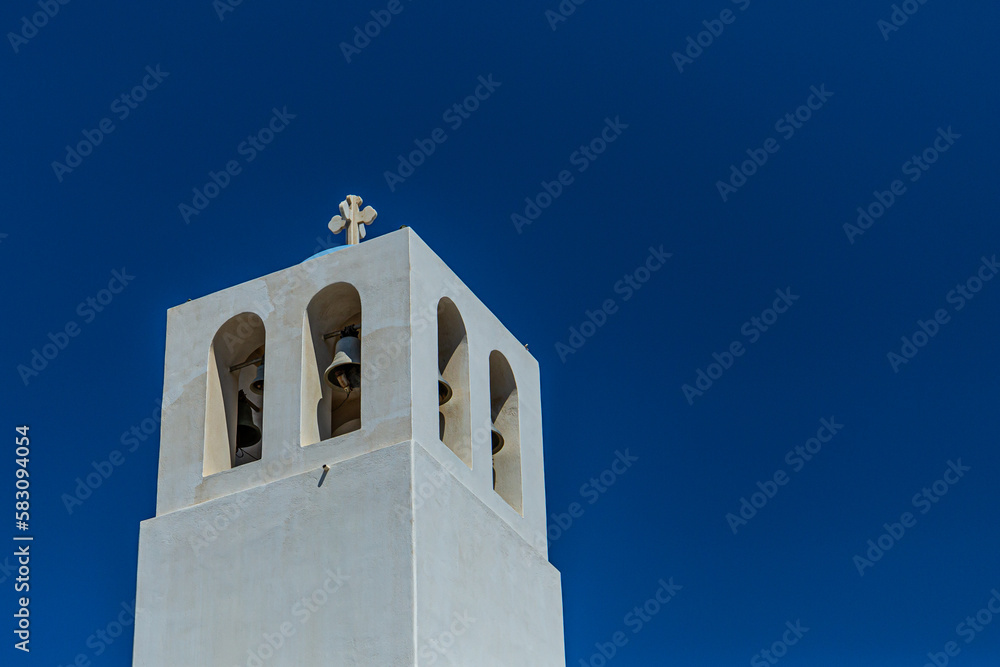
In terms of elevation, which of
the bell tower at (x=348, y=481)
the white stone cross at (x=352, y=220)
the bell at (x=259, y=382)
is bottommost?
the bell tower at (x=348, y=481)

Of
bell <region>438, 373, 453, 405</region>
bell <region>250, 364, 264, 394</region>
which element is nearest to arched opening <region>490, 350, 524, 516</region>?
bell <region>438, 373, 453, 405</region>

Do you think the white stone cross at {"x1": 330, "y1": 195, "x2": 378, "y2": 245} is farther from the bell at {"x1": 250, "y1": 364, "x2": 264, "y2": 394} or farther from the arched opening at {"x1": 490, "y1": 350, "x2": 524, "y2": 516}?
the arched opening at {"x1": 490, "y1": 350, "x2": 524, "y2": 516}

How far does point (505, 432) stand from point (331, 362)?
7.26 ft

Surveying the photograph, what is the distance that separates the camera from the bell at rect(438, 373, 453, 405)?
14.5 metres

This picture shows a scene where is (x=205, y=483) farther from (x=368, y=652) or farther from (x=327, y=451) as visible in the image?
(x=368, y=652)

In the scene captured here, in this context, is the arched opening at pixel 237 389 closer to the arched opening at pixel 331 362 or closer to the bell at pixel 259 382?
the bell at pixel 259 382

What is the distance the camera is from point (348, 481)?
1320cm

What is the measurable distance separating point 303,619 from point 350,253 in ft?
12.3

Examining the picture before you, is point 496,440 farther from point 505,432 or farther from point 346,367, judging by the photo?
point 346,367

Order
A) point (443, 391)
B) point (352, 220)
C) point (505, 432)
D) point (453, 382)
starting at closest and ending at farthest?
point (443, 391) → point (453, 382) → point (352, 220) → point (505, 432)

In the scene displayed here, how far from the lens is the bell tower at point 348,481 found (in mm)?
12727

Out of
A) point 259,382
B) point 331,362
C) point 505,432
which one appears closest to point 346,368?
point 331,362

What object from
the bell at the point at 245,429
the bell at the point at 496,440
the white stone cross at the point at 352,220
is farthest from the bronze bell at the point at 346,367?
the bell at the point at 496,440

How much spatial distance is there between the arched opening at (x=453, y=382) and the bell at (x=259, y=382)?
70.9 inches
